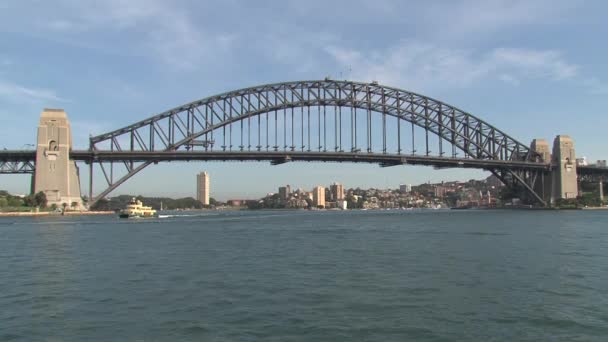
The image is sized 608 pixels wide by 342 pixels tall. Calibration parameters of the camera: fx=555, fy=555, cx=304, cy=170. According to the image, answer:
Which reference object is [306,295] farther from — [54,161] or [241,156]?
[54,161]

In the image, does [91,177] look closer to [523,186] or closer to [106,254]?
[106,254]

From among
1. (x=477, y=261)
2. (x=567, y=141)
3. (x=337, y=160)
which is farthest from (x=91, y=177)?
(x=567, y=141)

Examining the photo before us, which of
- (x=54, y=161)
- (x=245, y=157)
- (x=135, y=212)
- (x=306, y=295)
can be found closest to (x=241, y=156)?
(x=245, y=157)

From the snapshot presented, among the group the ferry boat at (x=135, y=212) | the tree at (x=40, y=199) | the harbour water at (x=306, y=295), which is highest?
the tree at (x=40, y=199)

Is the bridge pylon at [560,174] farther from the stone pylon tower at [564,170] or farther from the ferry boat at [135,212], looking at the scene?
the ferry boat at [135,212]

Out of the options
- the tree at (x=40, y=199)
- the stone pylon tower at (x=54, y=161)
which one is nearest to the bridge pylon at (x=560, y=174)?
the stone pylon tower at (x=54, y=161)

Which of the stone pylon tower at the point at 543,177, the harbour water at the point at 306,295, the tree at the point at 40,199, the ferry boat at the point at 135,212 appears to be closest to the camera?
the harbour water at the point at 306,295

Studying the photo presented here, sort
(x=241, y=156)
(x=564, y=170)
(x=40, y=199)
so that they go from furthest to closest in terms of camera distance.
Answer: (x=564, y=170), (x=241, y=156), (x=40, y=199)
